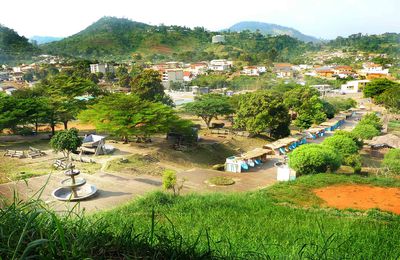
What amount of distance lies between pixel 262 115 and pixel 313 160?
33.0ft

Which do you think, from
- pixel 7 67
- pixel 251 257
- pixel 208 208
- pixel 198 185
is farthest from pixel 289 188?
pixel 7 67

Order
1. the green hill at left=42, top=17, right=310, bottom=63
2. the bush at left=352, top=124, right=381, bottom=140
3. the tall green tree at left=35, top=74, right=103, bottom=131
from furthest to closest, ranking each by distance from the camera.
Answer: the green hill at left=42, top=17, right=310, bottom=63 < the bush at left=352, top=124, right=381, bottom=140 < the tall green tree at left=35, top=74, right=103, bottom=131

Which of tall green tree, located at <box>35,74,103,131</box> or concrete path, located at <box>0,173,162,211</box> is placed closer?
concrete path, located at <box>0,173,162,211</box>

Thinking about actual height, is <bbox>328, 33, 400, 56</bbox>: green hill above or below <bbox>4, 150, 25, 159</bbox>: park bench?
above

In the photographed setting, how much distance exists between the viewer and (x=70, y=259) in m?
1.64

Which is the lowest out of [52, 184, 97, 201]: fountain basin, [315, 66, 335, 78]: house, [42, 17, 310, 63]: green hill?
[52, 184, 97, 201]: fountain basin

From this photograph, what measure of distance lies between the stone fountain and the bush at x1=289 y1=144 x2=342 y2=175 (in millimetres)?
8440

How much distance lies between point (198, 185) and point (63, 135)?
5.72 metres

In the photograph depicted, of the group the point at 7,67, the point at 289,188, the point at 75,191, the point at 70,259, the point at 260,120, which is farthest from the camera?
the point at 7,67

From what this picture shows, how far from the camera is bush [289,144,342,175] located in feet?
48.1

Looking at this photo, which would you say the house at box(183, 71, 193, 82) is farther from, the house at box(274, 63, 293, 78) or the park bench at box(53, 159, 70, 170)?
the park bench at box(53, 159, 70, 170)

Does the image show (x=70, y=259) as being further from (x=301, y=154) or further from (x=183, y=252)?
(x=301, y=154)

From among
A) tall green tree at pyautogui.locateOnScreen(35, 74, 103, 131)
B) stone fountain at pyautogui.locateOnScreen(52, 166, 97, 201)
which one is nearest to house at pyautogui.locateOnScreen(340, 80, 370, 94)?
tall green tree at pyautogui.locateOnScreen(35, 74, 103, 131)

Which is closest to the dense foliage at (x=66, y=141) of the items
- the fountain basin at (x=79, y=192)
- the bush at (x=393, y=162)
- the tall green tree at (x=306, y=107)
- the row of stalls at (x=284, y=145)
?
the fountain basin at (x=79, y=192)
